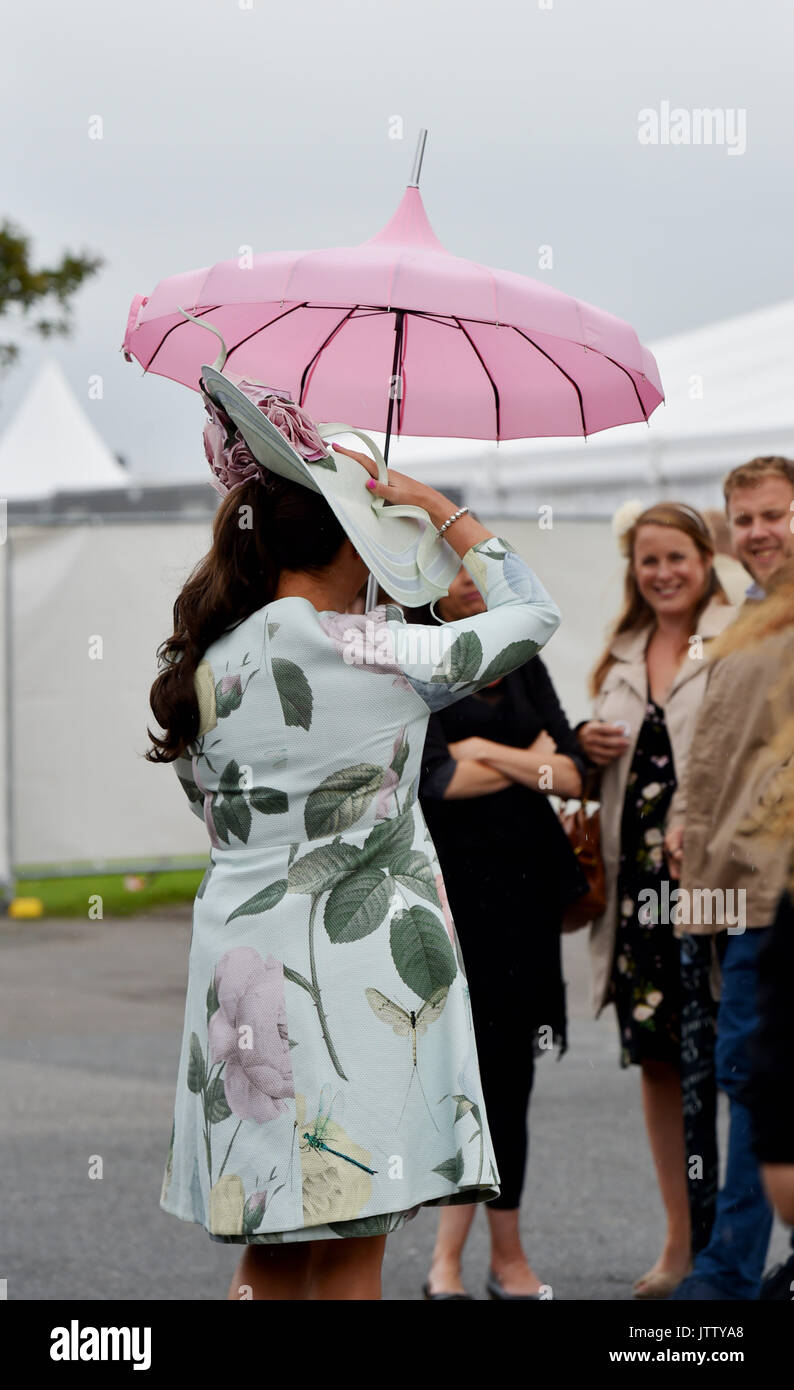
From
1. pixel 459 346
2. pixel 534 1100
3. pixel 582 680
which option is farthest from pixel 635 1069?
pixel 582 680

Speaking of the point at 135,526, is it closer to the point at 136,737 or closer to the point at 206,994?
the point at 136,737

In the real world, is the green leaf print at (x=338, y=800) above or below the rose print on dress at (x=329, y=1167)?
above

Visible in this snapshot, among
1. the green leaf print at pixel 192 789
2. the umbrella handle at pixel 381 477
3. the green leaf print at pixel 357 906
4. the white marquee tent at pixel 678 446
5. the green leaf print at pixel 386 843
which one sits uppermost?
the white marquee tent at pixel 678 446

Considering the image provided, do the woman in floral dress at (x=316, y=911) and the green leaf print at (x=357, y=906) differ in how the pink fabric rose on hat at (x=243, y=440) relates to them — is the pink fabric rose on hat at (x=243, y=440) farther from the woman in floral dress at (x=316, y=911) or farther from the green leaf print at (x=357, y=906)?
the green leaf print at (x=357, y=906)

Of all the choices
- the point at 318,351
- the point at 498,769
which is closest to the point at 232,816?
the point at 318,351

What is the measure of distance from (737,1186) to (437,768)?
4.18ft

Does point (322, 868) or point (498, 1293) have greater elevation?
point (322, 868)

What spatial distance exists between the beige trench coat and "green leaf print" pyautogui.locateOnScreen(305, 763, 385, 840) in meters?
1.98

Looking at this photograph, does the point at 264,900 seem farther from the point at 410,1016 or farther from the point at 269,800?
the point at 410,1016

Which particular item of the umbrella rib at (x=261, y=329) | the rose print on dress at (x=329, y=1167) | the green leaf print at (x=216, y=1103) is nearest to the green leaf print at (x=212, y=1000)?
the green leaf print at (x=216, y=1103)

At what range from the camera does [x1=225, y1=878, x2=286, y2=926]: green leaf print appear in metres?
2.69

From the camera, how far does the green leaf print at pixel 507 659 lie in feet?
8.98

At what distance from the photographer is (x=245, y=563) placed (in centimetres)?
280

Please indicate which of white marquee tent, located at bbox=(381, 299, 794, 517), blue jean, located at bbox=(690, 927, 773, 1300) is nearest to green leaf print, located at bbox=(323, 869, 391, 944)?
blue jean, located at bbox=(690, 927, 773, 1300)
